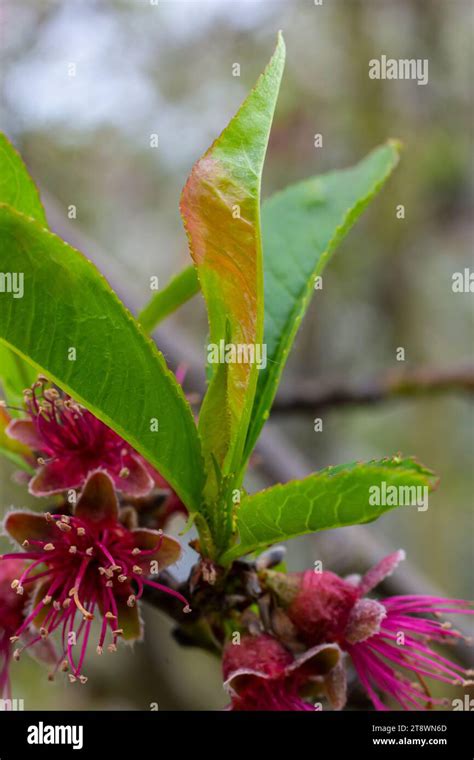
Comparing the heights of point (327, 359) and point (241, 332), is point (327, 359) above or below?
above

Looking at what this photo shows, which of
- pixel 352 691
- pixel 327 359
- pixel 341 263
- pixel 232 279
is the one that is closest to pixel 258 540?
pixel 232 279

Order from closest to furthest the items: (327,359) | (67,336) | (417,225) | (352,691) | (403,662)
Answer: (67,336) → (403,662) → (352,691) → (417,225) → (327,359)

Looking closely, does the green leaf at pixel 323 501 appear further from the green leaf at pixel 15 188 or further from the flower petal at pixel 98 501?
the green leaf at pixel 15 188

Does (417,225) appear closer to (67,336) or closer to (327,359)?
(327,359)

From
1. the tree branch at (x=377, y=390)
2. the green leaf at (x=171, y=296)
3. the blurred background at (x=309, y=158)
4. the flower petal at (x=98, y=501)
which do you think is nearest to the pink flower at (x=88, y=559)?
the flower petal at (x=98, y=501)

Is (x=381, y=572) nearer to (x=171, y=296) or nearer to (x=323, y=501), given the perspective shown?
(x=323, y=501)

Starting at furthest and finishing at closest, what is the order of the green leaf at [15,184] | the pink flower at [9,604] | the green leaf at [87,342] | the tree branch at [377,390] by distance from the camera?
the tree branch at [377,390] → the pink flower at [9,604] → the green leaf at [15,184] → the green leaf at [87,342]
